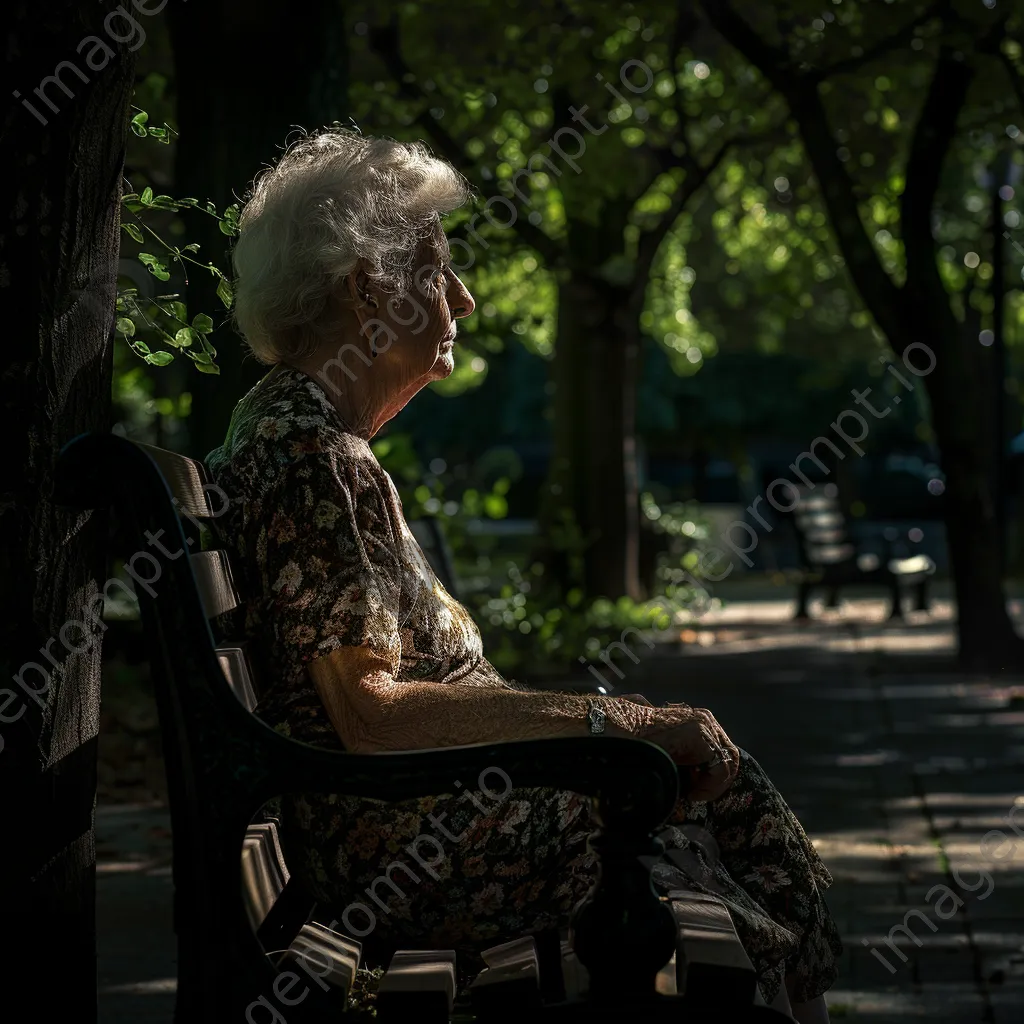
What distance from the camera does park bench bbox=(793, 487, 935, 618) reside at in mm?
16062

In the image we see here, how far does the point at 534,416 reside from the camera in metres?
39.6

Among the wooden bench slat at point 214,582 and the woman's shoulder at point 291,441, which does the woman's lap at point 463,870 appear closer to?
the wooden bench slat at point 214,582

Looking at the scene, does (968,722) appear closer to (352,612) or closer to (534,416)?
(352,612)

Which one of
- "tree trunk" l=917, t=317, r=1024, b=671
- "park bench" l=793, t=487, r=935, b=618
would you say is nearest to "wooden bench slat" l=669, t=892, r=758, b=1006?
"tree trunk" l=917, t=317, r=1024, b=671

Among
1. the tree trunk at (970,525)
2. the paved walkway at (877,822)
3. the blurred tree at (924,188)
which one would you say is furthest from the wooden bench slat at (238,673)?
the tree trunk at (970,525)

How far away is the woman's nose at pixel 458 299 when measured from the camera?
121 inches

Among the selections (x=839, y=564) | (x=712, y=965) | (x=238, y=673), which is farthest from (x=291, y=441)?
(x=839, y=564)

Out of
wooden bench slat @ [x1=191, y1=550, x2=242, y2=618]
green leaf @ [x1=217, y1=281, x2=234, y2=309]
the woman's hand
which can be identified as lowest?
the woman's hand

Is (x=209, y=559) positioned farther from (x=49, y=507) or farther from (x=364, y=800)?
(x=364, y=800)

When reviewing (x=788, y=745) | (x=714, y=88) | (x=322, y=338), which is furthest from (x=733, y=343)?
(x=322, y=338)

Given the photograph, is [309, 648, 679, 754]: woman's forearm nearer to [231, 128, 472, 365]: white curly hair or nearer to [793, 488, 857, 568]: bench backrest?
[231, 128, 472, 365]: white curly hair

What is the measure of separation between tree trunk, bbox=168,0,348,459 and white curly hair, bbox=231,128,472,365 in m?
3.57

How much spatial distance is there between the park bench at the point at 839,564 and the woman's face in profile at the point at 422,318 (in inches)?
525

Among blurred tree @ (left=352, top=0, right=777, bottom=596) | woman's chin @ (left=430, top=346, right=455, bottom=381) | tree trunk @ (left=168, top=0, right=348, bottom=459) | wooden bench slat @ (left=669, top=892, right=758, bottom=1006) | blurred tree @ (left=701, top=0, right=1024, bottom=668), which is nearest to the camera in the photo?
wooden bench slat @ (left=669, top=892, right=758, bottom=1006)
